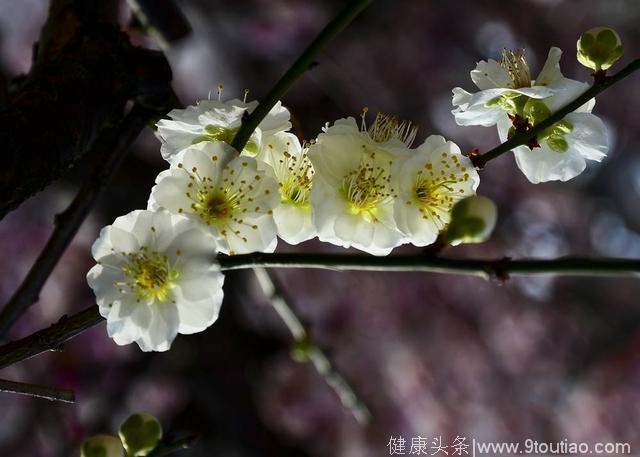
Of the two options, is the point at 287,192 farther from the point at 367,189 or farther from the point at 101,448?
the point at 101,448

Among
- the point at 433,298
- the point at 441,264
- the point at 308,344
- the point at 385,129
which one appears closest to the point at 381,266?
→ the point at 441,264

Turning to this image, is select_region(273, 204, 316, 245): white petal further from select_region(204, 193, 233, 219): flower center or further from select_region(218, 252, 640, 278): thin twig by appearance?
select_region(218, 252, 640, 278): thin twig

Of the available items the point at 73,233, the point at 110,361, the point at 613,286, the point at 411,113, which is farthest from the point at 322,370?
the point at 613,286

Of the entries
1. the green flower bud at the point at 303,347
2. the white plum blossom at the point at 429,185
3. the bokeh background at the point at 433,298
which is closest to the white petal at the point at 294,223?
the white plum blossom at the point at 429,185

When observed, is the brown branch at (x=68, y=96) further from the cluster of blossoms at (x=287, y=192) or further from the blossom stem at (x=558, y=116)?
the blossom stem at (x=558, y=116)

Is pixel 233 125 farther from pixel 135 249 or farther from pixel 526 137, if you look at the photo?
pixel 526 137

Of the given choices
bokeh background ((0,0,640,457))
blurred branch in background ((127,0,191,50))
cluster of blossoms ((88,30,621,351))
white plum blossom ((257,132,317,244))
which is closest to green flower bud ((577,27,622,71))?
cluster of blossoms ((88,30,621,351))
